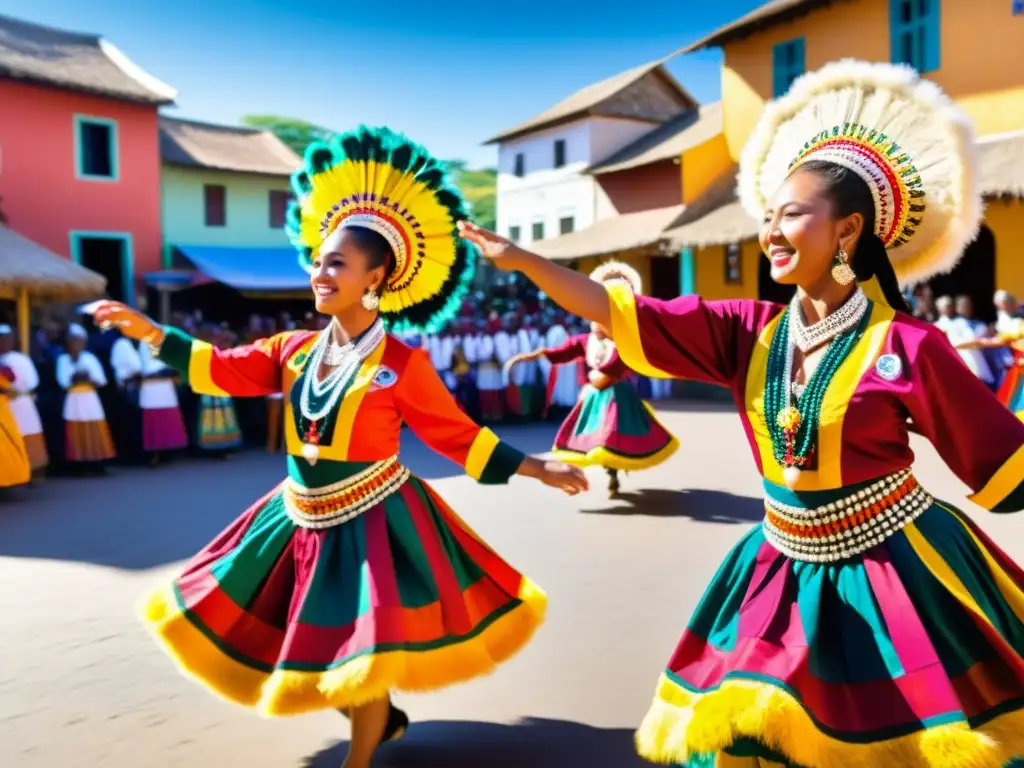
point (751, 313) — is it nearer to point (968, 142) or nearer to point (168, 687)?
point (968, 142)

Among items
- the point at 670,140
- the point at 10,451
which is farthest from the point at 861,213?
the point at 670,140

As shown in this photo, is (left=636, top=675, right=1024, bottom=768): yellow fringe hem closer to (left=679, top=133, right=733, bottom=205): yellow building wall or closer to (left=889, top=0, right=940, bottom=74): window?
(left=889, top=0, right=940, bottom=74): window

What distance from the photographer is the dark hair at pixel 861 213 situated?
3.02 meters

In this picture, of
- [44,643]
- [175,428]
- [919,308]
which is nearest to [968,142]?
[44,643]

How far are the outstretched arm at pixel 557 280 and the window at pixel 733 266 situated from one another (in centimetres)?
1898

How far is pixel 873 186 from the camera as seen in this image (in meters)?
3.05

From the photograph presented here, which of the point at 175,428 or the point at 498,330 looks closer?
the point at 175,428

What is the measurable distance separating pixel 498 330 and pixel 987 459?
15.4 meters

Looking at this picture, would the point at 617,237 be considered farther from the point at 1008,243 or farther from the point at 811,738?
the point at 811,738

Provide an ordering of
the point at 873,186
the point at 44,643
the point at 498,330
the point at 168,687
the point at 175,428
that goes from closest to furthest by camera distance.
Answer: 1. the point at 873,186
2. the point at 168,687
3. the point at 44,643
4. the point at 175,428
5. the point at 498,330

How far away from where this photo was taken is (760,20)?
2053cm

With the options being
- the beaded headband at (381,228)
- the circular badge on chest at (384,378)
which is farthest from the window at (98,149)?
the circular badge on chest at (384,378)

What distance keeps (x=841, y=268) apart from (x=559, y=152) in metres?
31.4

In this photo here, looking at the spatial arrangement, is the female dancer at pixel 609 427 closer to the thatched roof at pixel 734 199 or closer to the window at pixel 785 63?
the thatched roof at pixel 734 199
